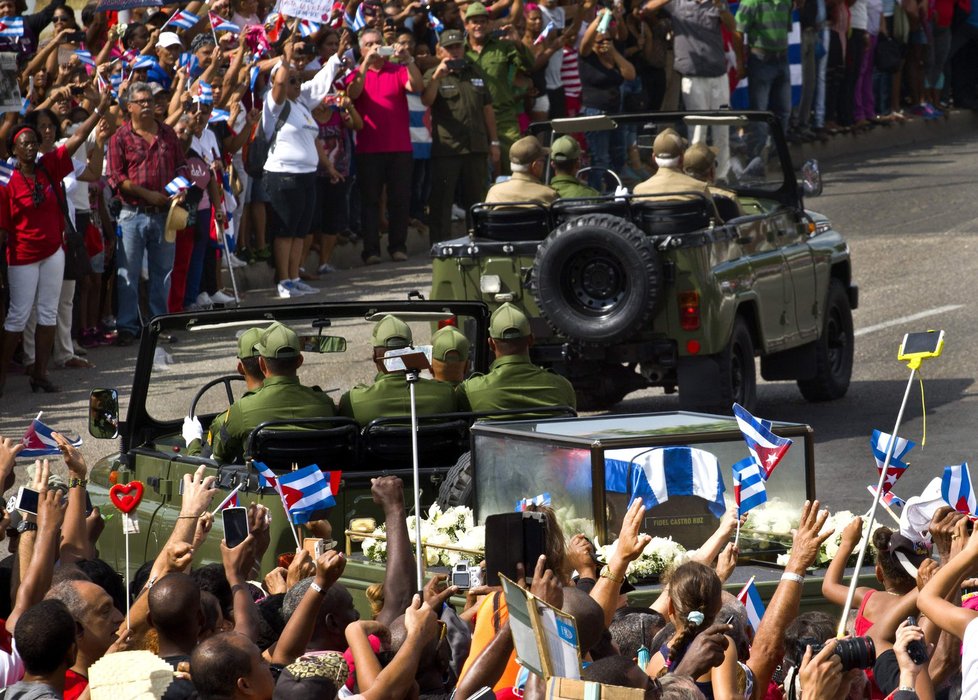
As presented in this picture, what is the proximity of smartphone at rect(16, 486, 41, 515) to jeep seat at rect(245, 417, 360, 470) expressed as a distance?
177cm

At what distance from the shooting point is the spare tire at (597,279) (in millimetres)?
12719

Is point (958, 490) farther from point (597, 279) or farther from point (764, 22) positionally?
point (764, 22)

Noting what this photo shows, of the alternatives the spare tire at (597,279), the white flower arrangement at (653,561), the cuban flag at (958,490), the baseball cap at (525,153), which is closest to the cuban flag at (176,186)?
the baseball cap at (525,153)

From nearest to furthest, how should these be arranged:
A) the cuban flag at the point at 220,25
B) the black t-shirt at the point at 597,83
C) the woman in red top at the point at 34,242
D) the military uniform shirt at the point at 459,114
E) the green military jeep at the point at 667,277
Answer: the green military jeep at the point at 667,277 → the woman in red top at the point at 34,242 → the cuban flag at the point at 220,25 → the military uniform shirt at the point at 459,114 → the black t-shirt at the point at 597,83

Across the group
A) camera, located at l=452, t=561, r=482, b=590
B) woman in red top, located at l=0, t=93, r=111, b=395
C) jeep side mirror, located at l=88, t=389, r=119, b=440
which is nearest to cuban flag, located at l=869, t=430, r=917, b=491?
camera, located at l=452, t=561, r=482, b=590

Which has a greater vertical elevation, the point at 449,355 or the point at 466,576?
the point at 449,355

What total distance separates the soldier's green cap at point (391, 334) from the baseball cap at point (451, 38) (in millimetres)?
9787

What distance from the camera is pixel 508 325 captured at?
9992 millimetres

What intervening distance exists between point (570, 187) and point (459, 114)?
534 centimetres

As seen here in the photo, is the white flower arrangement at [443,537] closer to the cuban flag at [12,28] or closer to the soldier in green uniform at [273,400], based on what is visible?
the soldier in green uniform at [273,400]

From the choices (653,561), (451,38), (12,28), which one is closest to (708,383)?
(653,561)

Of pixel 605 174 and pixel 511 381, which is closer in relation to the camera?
pixel 511 381

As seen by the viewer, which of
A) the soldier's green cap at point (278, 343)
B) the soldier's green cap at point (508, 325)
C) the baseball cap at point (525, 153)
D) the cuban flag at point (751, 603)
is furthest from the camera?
the baseball cap at point (525, 153)

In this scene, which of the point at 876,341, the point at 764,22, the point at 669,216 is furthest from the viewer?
the point at 764,22
